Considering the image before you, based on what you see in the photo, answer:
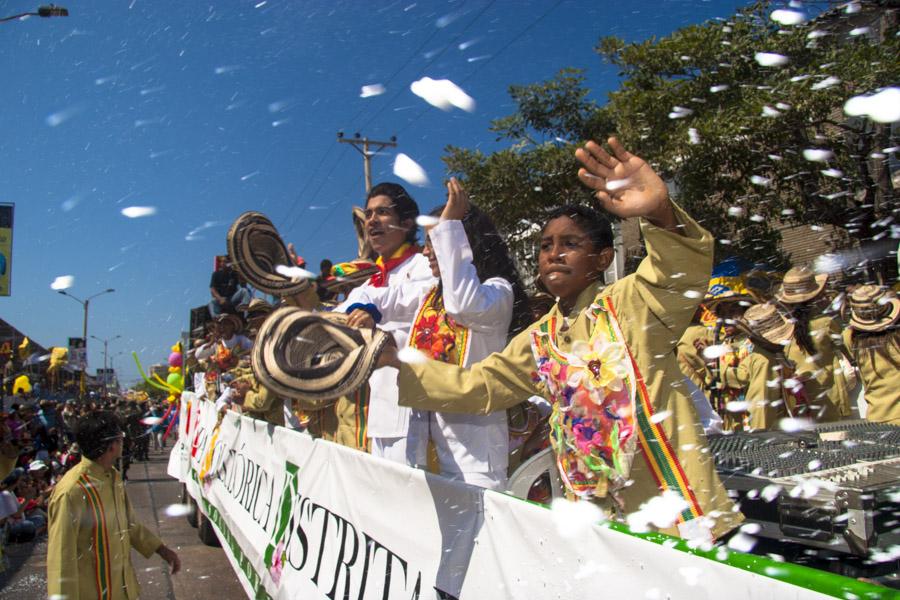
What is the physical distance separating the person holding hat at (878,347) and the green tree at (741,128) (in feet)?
5.61

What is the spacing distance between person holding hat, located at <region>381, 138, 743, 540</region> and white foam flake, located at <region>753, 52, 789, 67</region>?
23.4ft

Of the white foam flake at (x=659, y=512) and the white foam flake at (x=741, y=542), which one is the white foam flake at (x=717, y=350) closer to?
the white foam flake at (x=741, y=542)

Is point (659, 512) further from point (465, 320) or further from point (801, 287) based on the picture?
point (801, 287)

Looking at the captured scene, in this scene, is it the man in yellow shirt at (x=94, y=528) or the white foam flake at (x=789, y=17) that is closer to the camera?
the man in yellow shirt at (x=94, y=528)

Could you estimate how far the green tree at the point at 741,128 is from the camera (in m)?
7.08

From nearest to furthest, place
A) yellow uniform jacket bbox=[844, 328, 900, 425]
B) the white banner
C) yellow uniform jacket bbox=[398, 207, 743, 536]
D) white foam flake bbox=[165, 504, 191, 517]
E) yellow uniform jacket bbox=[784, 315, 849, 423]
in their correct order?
the white banner, yellow uniform jacket bbox=[398, 207, 743, 536], yellow uniform jacket bbox=[844, 328, 900, 425], yellow uniform jacket bbox=[784, 315, 849, 423], white foam flake bbox=[165, 504, 191, 517]

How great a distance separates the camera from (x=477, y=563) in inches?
76.7

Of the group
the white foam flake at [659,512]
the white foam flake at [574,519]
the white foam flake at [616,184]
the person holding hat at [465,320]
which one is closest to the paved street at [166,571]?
the person holding hat at [465,320]

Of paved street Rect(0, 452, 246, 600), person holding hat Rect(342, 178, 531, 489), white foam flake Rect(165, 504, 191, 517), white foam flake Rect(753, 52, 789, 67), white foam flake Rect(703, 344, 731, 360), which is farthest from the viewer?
white foam flake Rect(165, 504, 191, 517)

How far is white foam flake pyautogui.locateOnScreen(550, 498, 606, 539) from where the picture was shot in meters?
1.52

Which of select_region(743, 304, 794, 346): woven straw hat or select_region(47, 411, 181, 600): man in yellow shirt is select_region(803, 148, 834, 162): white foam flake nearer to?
select_region(743, 304, 794, 346): woven straw hat

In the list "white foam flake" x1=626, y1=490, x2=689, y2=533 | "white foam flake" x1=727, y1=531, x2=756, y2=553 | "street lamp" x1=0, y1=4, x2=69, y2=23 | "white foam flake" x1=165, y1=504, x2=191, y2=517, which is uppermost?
"street lamp" x1=0, y1=4, x2=69, y2=23

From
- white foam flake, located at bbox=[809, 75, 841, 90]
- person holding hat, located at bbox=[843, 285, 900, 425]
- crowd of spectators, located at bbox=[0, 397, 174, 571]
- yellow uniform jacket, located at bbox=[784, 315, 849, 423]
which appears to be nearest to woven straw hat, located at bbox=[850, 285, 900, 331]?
person holding hat, located at bbox=[843, 285, 900, 425]

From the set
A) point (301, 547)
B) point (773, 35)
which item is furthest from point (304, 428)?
point (773, 35)
